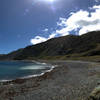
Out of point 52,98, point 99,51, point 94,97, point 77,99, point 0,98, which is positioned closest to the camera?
point 94,97

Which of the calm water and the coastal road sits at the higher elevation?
the coastal road

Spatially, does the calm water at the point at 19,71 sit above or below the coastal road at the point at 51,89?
below

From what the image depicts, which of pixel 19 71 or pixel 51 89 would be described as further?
pixel 19 71

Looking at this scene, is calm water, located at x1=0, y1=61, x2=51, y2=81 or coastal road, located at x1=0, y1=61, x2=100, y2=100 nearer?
coastal road, located at x1=0, y1=61, x2=100, y2=100

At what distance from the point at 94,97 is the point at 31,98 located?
9.13 meters

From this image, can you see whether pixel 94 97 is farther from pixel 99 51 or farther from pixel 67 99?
pixel 99 51

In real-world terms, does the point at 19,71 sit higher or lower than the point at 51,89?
lower

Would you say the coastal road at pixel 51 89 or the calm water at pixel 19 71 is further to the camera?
the calm water at pixel 19 71

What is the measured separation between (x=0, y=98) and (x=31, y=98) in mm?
5099

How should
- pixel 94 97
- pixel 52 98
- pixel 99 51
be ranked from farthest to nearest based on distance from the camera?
1. pixel 99 51
2. pixel 52 98
3. pixel 94 97

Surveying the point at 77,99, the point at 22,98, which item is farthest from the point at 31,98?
the point at 77,99

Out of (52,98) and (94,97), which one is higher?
(94,97)

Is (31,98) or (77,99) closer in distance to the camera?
(77,99)

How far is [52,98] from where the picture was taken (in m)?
16.0
